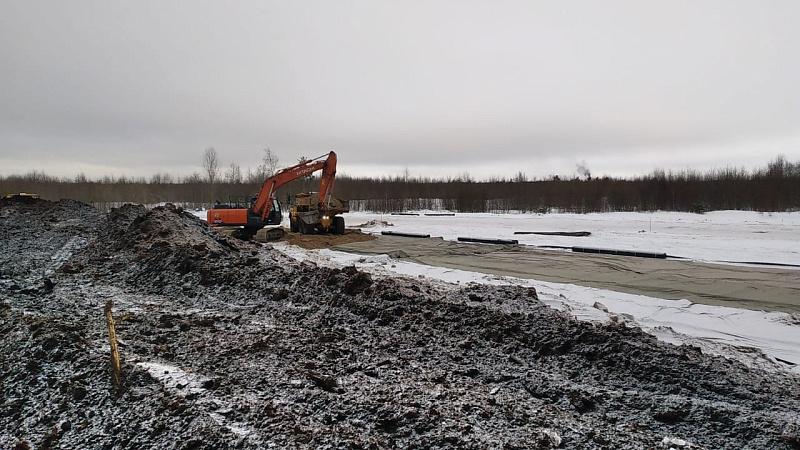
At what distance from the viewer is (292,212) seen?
18953mm

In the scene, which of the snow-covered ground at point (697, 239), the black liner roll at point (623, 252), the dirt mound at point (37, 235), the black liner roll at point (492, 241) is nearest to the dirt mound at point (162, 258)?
the dirt mound at point (37, 235)

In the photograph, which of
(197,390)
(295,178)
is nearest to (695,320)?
(197,390)

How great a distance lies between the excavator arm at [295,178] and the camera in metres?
17.4

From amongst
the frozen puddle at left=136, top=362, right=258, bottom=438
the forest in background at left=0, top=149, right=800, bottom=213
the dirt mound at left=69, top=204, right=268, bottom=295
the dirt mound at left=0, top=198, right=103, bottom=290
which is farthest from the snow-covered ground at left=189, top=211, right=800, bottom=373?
the forest in background at left=0, top=149, right=800, bottom=213

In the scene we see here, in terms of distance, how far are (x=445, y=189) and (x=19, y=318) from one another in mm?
44758

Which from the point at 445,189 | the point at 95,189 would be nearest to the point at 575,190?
the point at 445,189

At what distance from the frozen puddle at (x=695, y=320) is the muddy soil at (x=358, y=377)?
64cm

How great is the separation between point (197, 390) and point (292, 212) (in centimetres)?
1582

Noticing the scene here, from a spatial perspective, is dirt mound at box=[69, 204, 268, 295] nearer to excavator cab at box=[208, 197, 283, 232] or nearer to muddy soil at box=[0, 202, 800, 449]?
muddy soil at box=[0, 202, 800, 449]

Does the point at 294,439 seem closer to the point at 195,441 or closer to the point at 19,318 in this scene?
the point at 195,441

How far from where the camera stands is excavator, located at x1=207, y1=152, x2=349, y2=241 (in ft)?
56.5

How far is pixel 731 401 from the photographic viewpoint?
138 inches

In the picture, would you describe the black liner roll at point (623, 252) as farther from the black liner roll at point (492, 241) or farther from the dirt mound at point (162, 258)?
the dirt mound at point (162, 258)

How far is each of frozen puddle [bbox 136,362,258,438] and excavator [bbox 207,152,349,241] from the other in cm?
1319
